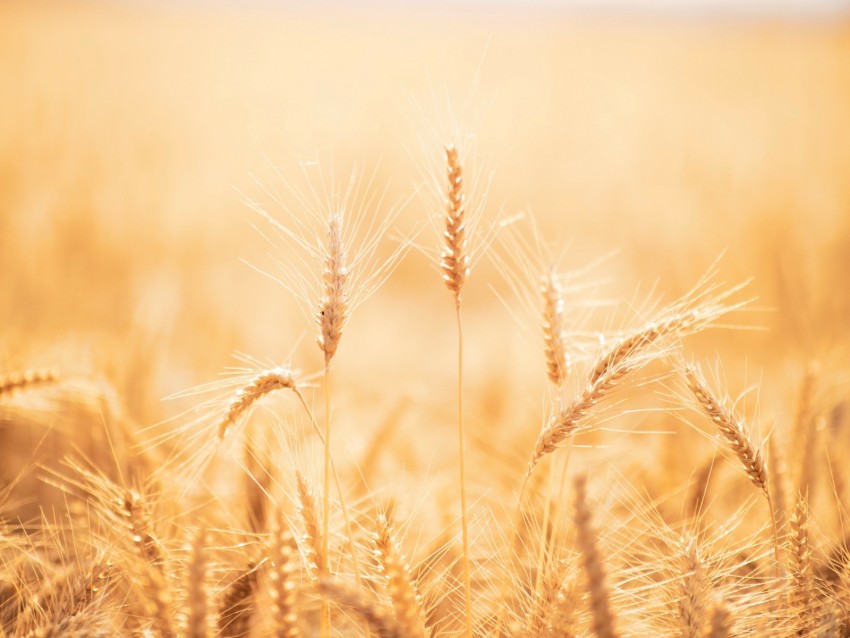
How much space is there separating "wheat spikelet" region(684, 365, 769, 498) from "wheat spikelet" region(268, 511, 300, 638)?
26.1 inches

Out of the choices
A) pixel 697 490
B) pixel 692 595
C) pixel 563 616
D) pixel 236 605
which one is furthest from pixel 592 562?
pixel 697 490

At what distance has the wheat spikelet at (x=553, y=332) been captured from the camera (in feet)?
2.82

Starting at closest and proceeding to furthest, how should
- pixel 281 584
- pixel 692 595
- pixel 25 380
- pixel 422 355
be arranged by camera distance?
pixel 281 584 → pixel 692 595 → pixel 25 380 → pixel 422 355

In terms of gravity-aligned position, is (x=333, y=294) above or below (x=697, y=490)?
above

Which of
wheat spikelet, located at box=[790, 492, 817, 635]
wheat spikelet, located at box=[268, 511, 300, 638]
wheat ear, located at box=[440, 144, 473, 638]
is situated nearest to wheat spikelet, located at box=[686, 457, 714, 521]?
wheat spikelet, located at box=[790, 492, 817, 635]

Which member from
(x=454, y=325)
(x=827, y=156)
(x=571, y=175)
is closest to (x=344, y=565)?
(x=454, y=325)

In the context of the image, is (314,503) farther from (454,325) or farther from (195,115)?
(195,115)

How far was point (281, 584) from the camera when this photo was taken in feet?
2.31

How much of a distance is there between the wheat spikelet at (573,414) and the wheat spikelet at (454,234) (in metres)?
0.24

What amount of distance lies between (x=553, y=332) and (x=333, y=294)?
354 millimetres

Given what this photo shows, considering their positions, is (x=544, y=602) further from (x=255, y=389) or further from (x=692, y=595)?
(x=255, y=389)

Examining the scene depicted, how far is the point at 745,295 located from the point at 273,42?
12.8 metres

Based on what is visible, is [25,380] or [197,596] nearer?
[197,596]

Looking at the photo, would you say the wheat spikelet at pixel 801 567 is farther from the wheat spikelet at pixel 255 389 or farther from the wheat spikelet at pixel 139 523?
the wheat spikelet at pixel 139 523
